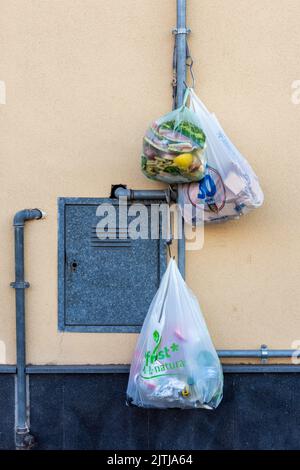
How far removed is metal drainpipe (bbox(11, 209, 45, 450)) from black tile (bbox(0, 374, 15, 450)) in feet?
0.15

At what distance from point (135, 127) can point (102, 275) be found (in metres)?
0.79

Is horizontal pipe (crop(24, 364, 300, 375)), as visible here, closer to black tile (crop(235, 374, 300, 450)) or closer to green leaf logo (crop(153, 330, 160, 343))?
black tile (crop(235, 374, 300, 450))

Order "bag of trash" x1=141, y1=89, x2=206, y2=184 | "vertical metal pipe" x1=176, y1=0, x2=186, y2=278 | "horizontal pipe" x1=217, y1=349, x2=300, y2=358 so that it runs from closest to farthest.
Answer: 1. "bag of trash" x1=141, y1=89, x2=206, y2=184
2. "vertical metal pipe" x1=176, y1=0, x2=186, y2=278
3. "horizontal pipe" x1=217, y1=349, x2=300, y2=358

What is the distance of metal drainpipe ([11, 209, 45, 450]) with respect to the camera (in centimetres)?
302

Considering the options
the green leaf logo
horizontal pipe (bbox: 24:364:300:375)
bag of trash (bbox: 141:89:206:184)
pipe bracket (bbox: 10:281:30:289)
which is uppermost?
bag of trash (bbox: 141:89:206:184)

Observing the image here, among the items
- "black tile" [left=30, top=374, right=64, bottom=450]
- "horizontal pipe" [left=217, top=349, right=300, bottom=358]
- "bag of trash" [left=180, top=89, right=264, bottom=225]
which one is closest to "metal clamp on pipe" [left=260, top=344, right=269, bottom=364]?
"horizontal pipe" [left=217, top=349, right=300, bottom=358]

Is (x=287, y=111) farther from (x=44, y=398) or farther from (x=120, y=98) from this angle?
(x=44, y=398)

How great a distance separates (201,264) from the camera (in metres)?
3.05

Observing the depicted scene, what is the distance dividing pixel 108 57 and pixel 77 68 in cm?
17

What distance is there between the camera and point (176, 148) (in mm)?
2645

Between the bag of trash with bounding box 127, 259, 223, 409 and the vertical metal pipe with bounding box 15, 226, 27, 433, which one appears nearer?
the bag of trash with bounding box 127, 259, 223, 409

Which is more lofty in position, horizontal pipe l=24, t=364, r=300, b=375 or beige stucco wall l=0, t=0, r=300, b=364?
beige stucco wall l=0, t=0, r=300, b=364

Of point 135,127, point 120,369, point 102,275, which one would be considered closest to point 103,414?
point 120,369
